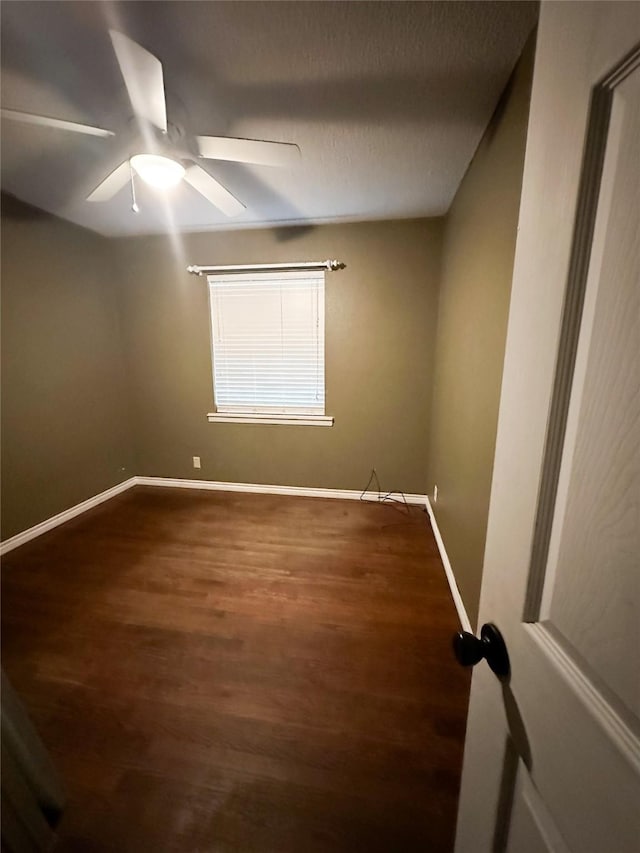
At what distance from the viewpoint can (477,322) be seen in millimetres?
1651

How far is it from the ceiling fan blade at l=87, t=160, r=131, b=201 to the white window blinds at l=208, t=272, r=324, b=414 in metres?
1.27

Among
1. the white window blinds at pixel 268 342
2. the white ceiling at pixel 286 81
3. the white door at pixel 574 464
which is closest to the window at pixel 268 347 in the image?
the white window blinds at pixel 268 342

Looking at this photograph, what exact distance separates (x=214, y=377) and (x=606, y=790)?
3233mm

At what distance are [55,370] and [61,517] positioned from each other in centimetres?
119

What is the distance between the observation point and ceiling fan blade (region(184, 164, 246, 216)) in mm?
1564

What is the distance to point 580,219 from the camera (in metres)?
0.37

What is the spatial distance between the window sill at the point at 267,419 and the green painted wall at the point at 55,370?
982 millimetres

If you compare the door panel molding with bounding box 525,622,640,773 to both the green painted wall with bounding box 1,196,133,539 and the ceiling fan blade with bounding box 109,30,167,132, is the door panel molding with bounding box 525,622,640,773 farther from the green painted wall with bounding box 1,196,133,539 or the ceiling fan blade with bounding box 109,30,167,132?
the green painted wall with bounding box 1,196,133,539

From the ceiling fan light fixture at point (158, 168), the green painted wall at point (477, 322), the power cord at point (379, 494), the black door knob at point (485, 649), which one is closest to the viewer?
the black door knob at point (485, 649)

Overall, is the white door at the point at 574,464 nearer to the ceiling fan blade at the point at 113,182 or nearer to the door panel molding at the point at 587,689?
the door panel molding at the point at 587,689

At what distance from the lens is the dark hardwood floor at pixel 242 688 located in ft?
3.24

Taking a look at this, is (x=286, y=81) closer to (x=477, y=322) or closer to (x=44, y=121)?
(x=44, y=121)

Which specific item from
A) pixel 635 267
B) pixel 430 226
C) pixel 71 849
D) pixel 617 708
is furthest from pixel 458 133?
pixel 71 849

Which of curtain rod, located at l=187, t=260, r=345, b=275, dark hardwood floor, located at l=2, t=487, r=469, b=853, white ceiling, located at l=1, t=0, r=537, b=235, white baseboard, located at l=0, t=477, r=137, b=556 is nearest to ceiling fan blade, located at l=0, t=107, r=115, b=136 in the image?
white ceiling, located at l=1, t=0, r=537, b=235
